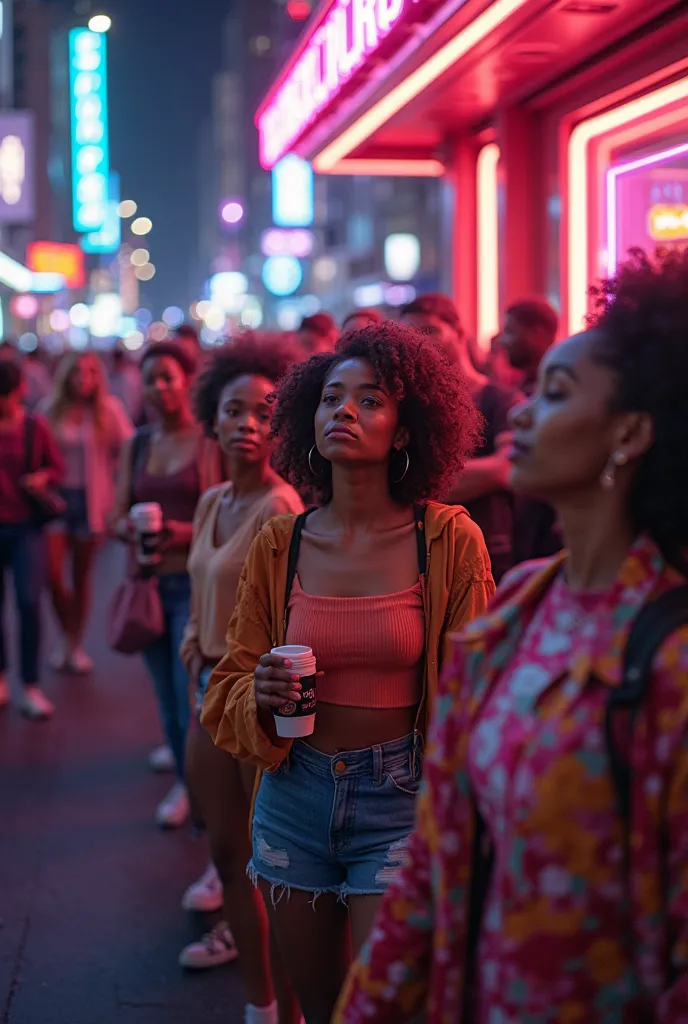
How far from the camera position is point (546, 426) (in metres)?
2.08

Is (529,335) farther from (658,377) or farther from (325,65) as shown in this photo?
(658,377)

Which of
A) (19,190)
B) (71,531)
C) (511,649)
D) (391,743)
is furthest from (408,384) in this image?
(19,190)

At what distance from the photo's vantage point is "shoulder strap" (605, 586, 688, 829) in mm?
1845

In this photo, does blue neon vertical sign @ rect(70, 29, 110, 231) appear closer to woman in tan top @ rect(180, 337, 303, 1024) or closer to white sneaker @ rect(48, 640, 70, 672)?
white sneaker @ rect(48, 640, 70, 672)

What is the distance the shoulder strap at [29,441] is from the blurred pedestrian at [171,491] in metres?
2.27

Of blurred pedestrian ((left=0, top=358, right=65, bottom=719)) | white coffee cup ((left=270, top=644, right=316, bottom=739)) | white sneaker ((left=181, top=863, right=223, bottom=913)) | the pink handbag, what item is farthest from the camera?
blurred pedestrian ((left=0, top=358, right=65, bottom=719))

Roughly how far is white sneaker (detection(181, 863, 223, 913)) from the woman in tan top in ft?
1.57

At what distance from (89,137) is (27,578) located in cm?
4117

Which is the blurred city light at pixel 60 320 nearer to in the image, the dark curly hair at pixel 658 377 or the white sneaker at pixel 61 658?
the white sneaker at pixel 61 658

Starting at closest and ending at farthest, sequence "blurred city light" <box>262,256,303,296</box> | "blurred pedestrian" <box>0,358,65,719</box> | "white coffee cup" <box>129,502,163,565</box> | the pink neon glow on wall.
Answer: "white coffee cup" <box>129,502,163,565</box>
the pink neon glow on wall
"blurred pedestrian" <box>0,358,65,719</box>
"blurred city light" <box>262,256,303,296</box>

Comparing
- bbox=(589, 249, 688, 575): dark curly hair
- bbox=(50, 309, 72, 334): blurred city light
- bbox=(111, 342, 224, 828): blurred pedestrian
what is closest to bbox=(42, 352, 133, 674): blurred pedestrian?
bbox=(111, 342, 224, 828): blurred pedestrian

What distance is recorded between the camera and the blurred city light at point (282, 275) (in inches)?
2063

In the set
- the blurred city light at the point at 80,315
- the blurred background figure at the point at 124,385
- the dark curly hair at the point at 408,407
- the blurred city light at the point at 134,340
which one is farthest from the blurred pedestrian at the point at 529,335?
the blurred city light at the point at 134,340

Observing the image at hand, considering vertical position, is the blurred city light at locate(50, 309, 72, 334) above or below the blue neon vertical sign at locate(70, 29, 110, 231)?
below
